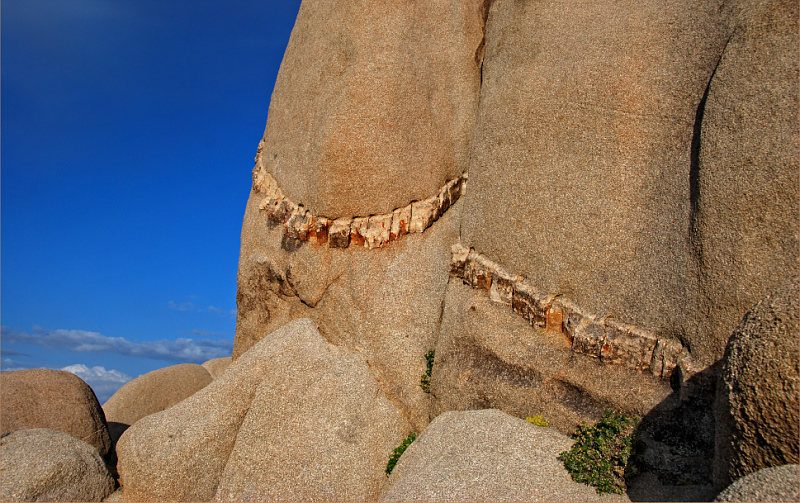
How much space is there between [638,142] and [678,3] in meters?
2.45

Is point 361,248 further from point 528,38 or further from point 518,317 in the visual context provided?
point 528,38

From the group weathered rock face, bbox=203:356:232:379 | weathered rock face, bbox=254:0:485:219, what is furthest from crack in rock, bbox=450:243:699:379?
weathered rock face, bbox=203:356:232:379

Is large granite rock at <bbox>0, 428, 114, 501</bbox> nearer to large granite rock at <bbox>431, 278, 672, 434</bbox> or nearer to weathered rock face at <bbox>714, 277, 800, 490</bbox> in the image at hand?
large granite rock at <bbox>431, 278, 672, 434</bbox>

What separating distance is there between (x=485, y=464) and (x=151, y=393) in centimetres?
1153

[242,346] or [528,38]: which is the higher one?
[528,38]

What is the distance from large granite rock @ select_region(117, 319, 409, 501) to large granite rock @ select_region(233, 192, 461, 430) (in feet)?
1.53

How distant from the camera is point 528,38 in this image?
35.0 ft

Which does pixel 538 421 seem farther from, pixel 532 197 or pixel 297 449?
pixel 297 449

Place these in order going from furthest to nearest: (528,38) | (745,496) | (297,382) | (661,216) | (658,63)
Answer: (528,38)
(297,382)
(658,63)
(661,216)
(745,496)

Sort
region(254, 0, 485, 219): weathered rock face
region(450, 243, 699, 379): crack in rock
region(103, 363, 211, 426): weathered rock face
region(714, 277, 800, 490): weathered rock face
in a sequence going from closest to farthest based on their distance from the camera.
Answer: region(714, 277, 800, 490): weathered rock face
region(450, 243, 699, 379): crack in rock
region(254, 0, 485, 219): weathered rock face
region(103, 363, 211, 426): weathered rock face

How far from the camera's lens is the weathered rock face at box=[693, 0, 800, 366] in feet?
22.7

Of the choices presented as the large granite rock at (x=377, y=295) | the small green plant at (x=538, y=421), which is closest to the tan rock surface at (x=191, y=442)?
the large granite rock at (x=377, y=295)

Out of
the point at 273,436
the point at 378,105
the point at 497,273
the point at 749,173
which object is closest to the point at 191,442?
the point at 273,436

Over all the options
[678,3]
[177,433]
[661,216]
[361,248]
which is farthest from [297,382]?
[678,3]
